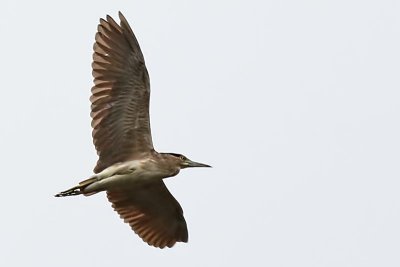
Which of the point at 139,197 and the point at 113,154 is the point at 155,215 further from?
the point at 113,154

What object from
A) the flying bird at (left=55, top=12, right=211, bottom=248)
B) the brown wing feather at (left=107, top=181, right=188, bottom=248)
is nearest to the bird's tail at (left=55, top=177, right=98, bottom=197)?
the flying bird at (left=55, top=12, right=211, bottom=248)

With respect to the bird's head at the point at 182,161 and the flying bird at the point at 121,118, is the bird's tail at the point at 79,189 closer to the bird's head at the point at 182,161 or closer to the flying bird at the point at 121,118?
the flying bird at the point at 121,118

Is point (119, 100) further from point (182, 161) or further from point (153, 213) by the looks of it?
point (153, 213)

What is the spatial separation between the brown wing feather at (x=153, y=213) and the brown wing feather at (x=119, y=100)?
0.95m

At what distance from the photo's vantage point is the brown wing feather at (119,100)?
1638cm

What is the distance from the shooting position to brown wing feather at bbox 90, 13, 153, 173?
53.7 ft

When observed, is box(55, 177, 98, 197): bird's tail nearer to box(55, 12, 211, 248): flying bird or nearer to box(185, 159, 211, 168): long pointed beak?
box(55, 12, 211, 248): flying bird

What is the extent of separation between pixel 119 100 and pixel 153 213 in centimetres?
249

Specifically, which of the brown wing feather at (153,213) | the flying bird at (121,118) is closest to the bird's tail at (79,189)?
the flying bird at (121,118)

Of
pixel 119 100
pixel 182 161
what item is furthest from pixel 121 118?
pixel 182 161

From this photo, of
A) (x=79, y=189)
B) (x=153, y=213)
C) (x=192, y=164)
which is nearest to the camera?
(x=79, y=189)

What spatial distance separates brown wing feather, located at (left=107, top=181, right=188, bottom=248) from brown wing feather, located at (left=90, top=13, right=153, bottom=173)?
3.13ft

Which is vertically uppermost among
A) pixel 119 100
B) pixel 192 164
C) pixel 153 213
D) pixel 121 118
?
pixel 119 100

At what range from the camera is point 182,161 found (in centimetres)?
1673
